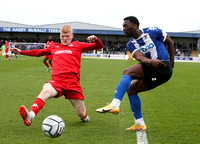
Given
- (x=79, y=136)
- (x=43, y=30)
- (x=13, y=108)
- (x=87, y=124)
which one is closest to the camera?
(x=79, y=136)

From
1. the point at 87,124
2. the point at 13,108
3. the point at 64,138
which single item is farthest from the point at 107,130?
the point at 13,108

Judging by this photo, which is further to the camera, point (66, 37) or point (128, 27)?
point (66, 37)

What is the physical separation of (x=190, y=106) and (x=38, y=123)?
4.23m

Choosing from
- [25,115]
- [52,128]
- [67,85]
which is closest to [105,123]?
[67,85]

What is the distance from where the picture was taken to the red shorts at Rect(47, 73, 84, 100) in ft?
15.2

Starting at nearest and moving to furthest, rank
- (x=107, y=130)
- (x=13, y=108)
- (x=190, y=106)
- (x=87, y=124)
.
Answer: (x=107, y=130) → (x=87, y=124) → (x=13, y=108) → (x=190, y=106)

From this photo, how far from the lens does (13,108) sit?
639 cm

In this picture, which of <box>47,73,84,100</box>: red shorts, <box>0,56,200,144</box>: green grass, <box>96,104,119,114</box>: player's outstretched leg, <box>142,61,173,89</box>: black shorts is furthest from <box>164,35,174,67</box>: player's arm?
<box>47,73,84,100</box>: red shorts

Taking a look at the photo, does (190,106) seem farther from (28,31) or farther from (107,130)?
(28,31)

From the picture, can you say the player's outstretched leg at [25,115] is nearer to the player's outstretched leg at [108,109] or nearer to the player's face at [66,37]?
the player's outstretched leg at [108,109]

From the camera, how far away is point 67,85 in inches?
185

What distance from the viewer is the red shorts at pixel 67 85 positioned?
462cm

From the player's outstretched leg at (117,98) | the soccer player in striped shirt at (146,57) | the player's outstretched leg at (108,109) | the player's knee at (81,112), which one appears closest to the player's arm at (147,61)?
the soccer player in striped shirt at (146,57)

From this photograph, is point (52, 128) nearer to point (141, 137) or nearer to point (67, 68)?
point (67, 68)
